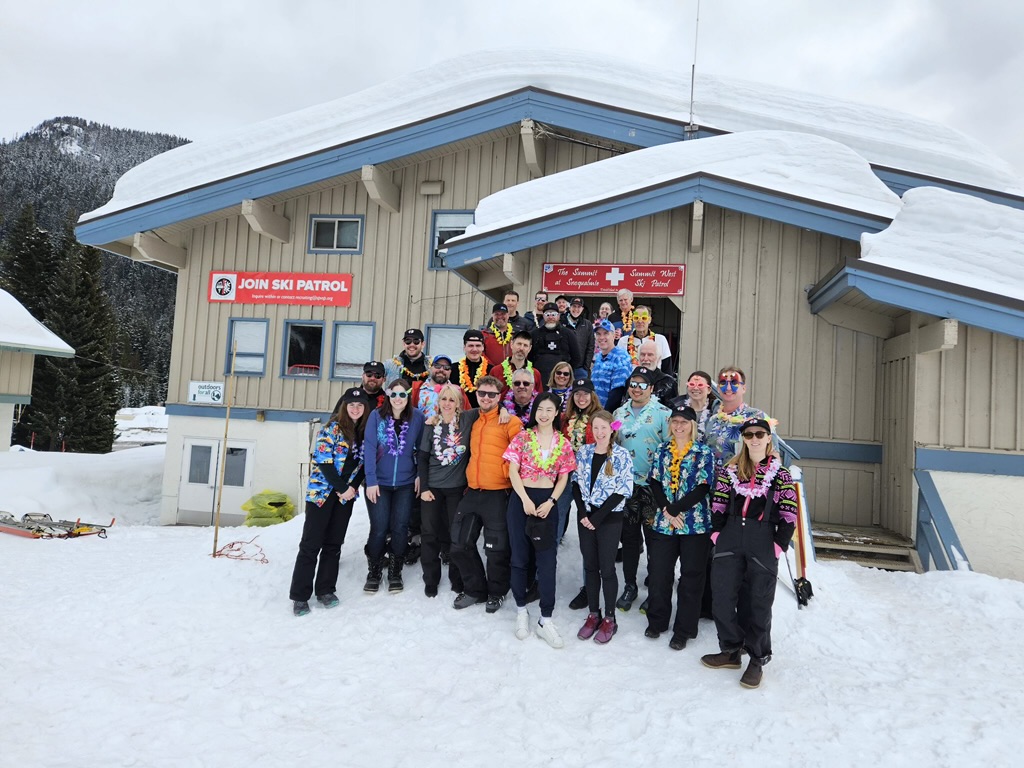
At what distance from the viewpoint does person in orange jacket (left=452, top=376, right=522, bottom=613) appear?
5109 millimetres

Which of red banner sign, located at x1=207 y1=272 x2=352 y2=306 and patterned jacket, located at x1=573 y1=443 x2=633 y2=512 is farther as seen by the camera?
red banner sign, located at x1=207 y1=272 x2=352 y2=306

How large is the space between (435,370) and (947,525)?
5.56m

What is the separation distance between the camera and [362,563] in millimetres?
6172

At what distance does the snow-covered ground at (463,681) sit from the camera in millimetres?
3521

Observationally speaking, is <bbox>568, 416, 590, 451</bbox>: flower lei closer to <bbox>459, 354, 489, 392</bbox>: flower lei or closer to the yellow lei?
<bbox>459, 354, 489, 392</bbox>: flower lei

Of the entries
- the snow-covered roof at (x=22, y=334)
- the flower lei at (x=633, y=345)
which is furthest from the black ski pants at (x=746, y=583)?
the snow-covered roof at (x=22, y=334)

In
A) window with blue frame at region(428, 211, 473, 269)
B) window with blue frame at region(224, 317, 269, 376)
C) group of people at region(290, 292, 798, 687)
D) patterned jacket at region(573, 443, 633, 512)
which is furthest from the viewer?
window with blue frame at region(224, 317, 269, 376)

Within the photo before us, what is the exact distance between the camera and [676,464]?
15.5 ft

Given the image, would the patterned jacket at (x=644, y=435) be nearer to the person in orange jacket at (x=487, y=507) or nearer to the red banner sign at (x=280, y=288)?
the person in orange jacket at (x=487, y=507)

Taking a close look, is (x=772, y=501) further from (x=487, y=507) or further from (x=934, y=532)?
(x=934, y=532)

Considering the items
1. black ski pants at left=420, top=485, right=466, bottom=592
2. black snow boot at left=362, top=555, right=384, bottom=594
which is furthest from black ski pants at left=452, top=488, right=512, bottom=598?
black snow boot at left=362, top=555, right=384, bottom=594

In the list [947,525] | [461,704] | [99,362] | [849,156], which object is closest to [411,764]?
[461,704]

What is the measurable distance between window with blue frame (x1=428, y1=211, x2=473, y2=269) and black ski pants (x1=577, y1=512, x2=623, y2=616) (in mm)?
8505

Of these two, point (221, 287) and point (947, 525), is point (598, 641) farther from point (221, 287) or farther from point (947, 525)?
point (221, 287)
